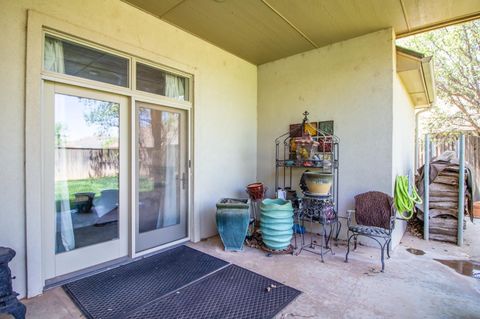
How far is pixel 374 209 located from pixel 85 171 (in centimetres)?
349

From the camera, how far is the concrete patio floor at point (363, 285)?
2.10m

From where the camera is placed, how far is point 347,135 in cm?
383

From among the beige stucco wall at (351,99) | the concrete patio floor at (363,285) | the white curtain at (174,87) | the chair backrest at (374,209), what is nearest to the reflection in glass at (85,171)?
the concrete patio floor at (363,285)

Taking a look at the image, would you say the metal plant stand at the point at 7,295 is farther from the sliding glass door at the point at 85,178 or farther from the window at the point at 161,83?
the window at the point at 161,83

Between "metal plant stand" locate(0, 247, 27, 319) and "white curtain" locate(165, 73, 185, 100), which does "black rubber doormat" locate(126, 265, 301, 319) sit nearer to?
"metal plant stand" locate(0, 247, 27, 319)

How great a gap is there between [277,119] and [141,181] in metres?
2.55

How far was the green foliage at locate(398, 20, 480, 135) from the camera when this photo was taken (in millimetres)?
6602

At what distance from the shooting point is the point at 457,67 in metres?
7.05

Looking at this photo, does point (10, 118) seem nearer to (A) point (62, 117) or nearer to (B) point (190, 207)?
(A) point (62, 117)

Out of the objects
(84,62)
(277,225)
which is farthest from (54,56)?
(277,225)

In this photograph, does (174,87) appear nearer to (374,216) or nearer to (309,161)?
(309,161)

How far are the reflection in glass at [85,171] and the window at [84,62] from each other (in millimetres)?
266

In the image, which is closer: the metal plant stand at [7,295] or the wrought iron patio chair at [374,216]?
the metal plant stand at [7,295]

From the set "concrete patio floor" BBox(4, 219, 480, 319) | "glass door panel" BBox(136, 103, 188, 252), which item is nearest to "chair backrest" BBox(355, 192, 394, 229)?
"concrete patio floor" BBox(4, 219, 480, 319)
